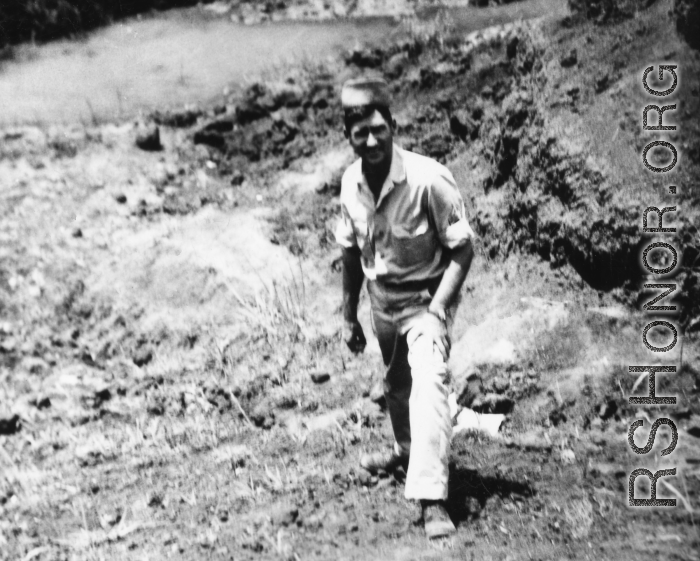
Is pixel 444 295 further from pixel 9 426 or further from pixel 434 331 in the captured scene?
pixel 9 426

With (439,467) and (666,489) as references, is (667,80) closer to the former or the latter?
(666,489)

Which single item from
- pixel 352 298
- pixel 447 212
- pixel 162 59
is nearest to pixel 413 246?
pixel 447 212

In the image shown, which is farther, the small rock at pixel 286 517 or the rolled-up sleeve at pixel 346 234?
the small rock at pixel 286 517

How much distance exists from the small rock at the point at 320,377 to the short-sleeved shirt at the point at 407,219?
156 cm

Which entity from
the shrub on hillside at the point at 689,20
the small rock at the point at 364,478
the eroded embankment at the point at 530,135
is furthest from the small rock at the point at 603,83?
the small rock at the point at 364,478

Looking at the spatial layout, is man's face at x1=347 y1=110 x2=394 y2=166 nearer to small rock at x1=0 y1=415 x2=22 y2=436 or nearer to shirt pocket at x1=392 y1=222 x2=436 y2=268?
shirt pocket at x1=392 y1=222 x2=436 y2=268

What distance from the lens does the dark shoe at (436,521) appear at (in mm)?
2746

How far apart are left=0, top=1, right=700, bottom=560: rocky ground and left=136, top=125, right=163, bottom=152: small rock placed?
0.08 ft

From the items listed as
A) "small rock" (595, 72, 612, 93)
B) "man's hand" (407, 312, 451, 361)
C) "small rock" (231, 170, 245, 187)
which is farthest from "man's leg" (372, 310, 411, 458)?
"small rock" (231, 170, 245, 187)

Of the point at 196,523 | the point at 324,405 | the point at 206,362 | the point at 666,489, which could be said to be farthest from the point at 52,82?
the point at 666,489

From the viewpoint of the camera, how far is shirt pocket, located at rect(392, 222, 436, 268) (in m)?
2.73

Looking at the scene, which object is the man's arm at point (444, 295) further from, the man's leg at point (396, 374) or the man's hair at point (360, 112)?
the man's hair at point (360, 112)

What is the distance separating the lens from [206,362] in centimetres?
466

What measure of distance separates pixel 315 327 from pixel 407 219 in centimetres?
220
